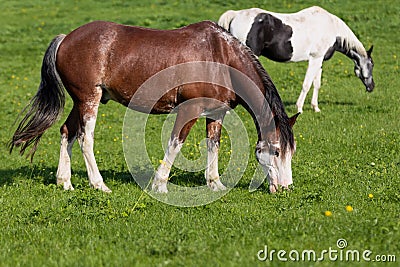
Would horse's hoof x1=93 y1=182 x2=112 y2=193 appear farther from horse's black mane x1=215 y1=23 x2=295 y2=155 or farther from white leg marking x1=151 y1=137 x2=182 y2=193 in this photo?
horse's black mane x1=215 y1=23 x2=295 y2=155

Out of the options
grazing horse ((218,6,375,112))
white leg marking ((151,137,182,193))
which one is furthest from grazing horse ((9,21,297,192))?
grazing horse ((218,6,375,112))

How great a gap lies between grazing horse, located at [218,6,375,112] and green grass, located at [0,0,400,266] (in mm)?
1059

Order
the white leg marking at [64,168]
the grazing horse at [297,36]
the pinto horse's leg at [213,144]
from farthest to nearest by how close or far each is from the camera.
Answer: the grazing horse at [297,36]
the white leg marking at [64,168]
the pinto horse's leg at [213,144]

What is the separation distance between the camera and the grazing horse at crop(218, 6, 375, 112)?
14.3 meters

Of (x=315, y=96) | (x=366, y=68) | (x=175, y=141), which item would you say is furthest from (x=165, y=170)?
(x=366, y=68)

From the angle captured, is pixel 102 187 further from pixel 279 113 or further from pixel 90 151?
pixel 279 113

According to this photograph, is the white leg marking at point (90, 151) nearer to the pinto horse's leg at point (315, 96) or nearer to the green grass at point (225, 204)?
the green grass at point (225, 204)

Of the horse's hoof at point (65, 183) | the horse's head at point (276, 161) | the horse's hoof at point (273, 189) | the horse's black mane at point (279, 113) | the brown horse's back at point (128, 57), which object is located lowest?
the horse's hoof at point (65, 183)

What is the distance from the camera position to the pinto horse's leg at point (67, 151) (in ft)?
30.0

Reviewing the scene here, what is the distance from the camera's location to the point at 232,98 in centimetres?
868

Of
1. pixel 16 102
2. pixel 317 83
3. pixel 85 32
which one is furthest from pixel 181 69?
pixel 16 102

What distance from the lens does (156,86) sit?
8742 millimetres

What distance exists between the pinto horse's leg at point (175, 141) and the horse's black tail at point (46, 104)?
1.79 m

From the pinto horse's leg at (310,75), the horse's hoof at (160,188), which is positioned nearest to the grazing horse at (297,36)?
the pinto horse's leg at (310,75)
